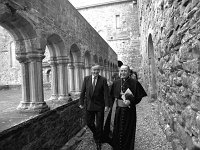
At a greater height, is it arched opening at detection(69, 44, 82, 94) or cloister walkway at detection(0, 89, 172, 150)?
arched opening at detection(69, 44, 82, 94)

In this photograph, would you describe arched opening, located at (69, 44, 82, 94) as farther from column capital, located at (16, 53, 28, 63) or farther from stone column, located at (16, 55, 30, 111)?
column capital, located at (16, 53, 28, 63)

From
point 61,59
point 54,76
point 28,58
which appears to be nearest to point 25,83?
point 28,58

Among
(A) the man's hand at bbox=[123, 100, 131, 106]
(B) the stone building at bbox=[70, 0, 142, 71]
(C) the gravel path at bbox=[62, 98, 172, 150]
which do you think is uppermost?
(B) the stone building at bbox=[70, 0, 142, 71]

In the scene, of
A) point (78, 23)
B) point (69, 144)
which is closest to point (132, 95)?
point (69, 144)

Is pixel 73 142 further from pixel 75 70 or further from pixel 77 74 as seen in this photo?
pixel 75 70

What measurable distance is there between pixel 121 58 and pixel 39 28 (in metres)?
15.9

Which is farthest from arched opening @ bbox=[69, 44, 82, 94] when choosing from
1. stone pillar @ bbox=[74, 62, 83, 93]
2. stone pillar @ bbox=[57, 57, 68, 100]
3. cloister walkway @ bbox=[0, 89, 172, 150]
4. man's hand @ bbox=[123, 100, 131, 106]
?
man's hand @ bbox=[123, 100, 131, 106]

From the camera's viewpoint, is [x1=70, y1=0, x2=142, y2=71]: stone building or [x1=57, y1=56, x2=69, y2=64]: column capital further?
[x1=70, y1=0, x2=142, y2=71]: stone building

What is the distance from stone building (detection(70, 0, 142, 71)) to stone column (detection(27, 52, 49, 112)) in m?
15.4

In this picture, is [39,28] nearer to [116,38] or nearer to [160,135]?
[160,135]

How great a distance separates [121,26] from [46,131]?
17169 millimetres

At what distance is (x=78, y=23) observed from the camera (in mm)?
5844

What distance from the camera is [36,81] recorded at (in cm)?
331

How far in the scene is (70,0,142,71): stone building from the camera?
18312mm
